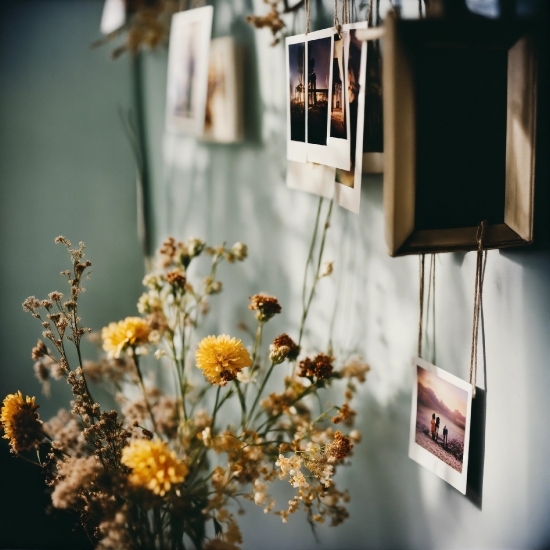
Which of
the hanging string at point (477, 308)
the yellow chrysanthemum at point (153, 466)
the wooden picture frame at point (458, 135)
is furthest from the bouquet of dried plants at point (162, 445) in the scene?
the wooden picture frame at point (458, 135)

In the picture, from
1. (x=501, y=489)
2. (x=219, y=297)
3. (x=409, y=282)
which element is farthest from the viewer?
(x=219, y=297)

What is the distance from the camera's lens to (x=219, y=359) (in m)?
1.07

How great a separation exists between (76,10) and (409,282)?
1413 mm

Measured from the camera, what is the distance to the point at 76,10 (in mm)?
1858

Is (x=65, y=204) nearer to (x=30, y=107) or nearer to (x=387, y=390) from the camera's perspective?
(x=30, y=107)

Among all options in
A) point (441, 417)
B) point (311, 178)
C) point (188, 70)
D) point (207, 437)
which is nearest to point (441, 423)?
point (441, 417)

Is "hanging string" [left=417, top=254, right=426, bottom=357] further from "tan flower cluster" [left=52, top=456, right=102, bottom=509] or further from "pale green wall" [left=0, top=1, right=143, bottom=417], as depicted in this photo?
"pale green wall" [left=0, top=1, right=143, bottom=417]

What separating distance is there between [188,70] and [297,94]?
659 mm

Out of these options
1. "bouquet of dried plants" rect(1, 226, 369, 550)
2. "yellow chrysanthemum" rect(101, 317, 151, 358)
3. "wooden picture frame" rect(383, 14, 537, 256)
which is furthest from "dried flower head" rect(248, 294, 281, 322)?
"wooden picture frame" rect(383, 14, 537, 256)

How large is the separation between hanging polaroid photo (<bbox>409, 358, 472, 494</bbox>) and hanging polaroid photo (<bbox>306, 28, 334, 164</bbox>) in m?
0.46

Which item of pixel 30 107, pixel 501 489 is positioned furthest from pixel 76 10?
pixel 501 489

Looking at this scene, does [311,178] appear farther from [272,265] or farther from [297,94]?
[272,265]

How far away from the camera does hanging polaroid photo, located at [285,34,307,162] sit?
1.19m

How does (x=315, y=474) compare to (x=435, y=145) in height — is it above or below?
below
